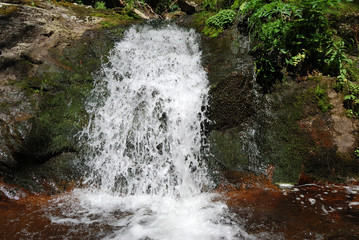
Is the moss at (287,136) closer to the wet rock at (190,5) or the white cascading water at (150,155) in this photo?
the white cascading water at (150,155)

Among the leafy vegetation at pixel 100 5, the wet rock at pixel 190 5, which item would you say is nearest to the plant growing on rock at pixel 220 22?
the wet rock at pixel 190 5

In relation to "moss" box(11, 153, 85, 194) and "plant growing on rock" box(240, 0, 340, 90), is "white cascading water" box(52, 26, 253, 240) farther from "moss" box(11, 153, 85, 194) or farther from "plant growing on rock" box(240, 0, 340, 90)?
"plant growing on rock" box(240, 0, 340, 90)

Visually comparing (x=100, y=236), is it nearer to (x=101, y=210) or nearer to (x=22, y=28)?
(x=101, y=210)

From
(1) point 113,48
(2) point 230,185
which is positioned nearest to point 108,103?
(1) point 113,48

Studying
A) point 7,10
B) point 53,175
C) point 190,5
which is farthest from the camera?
A: point 190,5

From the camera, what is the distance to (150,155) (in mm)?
4352

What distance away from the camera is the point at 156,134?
14.8ft

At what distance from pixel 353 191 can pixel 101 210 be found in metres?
4.25

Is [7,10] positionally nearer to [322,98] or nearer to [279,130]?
[279,130]

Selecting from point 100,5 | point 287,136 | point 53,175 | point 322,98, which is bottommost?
point 53,175

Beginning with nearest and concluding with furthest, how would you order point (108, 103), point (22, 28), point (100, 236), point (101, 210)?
1. point (100, 236)
2. point (101, 210)
3. point (108, 103)
4. point (22, 28)

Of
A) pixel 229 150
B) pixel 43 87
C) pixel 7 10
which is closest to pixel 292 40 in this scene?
pixel 229 150

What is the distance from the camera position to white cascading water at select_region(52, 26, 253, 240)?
3.02 metres

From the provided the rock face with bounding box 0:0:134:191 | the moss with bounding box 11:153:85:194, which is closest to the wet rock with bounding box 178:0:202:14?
the rock face with bounding box 0:0:134:191
